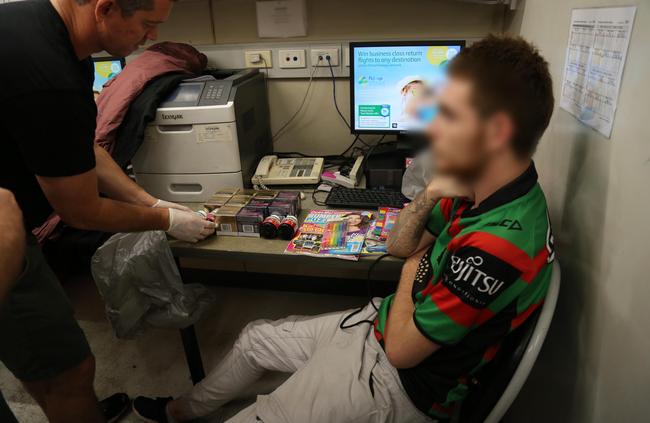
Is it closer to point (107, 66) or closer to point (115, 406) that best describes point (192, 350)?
point (115, 406)

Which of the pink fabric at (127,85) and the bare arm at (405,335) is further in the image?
the pink fabric at (127,85)

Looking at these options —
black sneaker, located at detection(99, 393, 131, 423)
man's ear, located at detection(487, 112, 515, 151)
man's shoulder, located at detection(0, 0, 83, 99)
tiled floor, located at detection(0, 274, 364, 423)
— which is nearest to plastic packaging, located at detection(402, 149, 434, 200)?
man's ear, located at detection(487, 112, 515, 151)

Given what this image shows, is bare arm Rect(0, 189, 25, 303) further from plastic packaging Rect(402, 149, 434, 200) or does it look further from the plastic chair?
plastic packaging Rect(402, 149, 434, 200)

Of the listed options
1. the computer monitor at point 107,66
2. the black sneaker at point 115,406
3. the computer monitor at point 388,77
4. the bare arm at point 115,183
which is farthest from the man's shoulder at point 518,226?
the computer monitor at point 107,66

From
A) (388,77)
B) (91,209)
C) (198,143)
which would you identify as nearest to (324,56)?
(388,77)

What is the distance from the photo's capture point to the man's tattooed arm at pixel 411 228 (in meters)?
1.08

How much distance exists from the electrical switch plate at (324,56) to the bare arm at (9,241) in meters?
1.43

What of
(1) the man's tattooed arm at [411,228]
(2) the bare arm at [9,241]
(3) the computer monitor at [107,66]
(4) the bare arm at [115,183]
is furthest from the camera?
(3) the computer monitor at [107,66]

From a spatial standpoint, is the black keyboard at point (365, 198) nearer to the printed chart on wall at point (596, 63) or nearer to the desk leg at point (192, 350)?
the printed chart on wall at point (596, 63)

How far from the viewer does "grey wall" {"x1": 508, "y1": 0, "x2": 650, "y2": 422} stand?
684mm

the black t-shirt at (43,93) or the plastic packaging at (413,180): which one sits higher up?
the black t-shirt at (43,93)

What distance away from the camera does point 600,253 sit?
0.82 m

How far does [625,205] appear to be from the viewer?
73cm

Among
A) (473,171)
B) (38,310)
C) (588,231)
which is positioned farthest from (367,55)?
(38,310)
